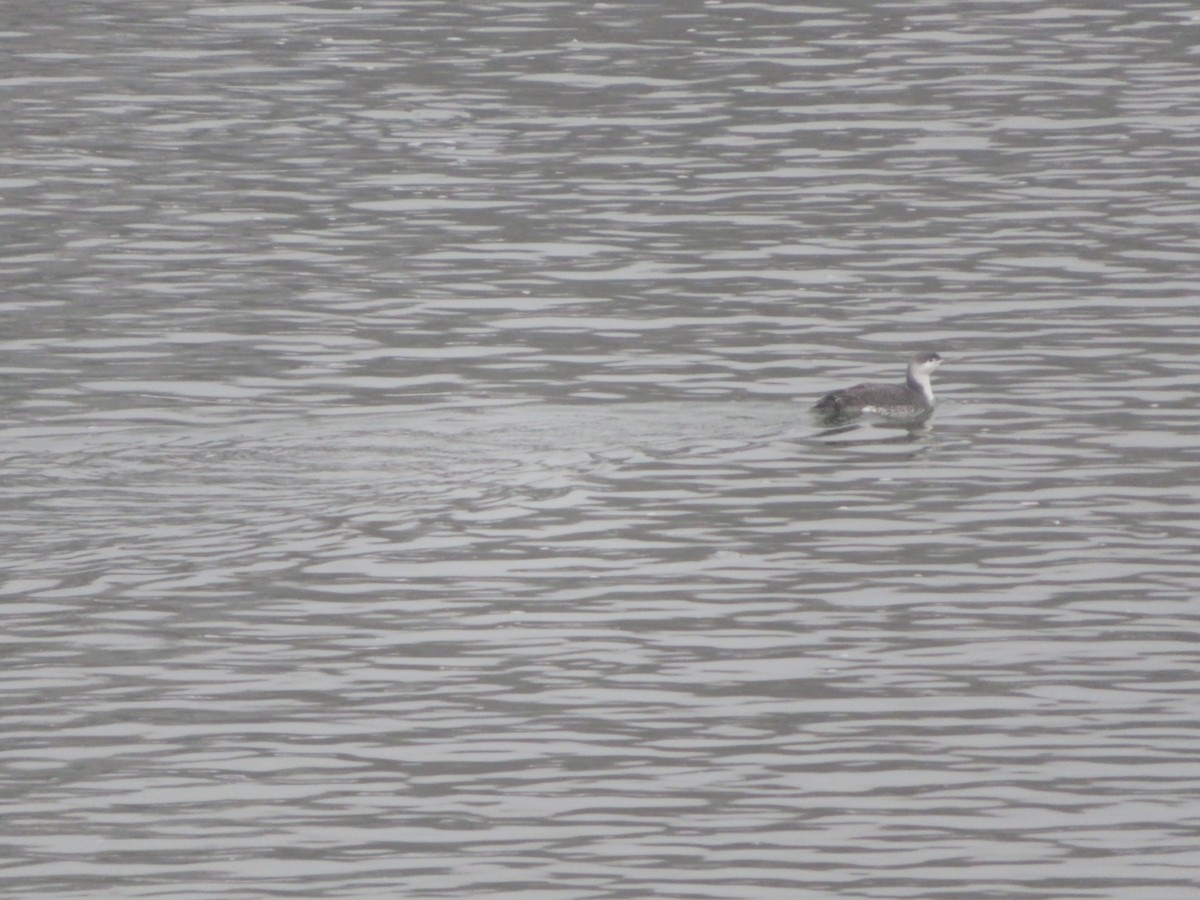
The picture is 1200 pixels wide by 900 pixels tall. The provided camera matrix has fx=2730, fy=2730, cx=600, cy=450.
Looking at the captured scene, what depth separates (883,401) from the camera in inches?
965

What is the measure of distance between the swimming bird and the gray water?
0.99ft

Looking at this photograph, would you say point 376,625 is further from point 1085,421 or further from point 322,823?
point 1085,421

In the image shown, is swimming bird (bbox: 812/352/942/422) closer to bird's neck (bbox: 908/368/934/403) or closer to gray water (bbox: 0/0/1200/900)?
bird's neck (bbox: 908/368/934/403)

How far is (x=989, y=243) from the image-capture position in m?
32.3

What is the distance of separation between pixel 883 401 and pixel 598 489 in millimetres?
3519

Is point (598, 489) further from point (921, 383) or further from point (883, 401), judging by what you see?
point (921, 383)

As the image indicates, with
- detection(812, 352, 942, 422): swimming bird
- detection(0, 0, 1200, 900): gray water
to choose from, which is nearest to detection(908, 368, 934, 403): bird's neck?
detection(812, 352, 942, 422): swimming bird

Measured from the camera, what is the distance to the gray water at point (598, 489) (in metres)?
15.1

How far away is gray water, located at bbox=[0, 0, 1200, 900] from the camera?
15148mm

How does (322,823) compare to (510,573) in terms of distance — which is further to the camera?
(510,573)

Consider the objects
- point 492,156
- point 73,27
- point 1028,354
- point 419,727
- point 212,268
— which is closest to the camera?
point 419,727

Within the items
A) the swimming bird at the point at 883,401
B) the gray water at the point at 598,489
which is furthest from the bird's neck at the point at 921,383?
the gray water at the point at 598,489

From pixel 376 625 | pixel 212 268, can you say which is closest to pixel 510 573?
pixel 376 625

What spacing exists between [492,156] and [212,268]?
25.0 feet
